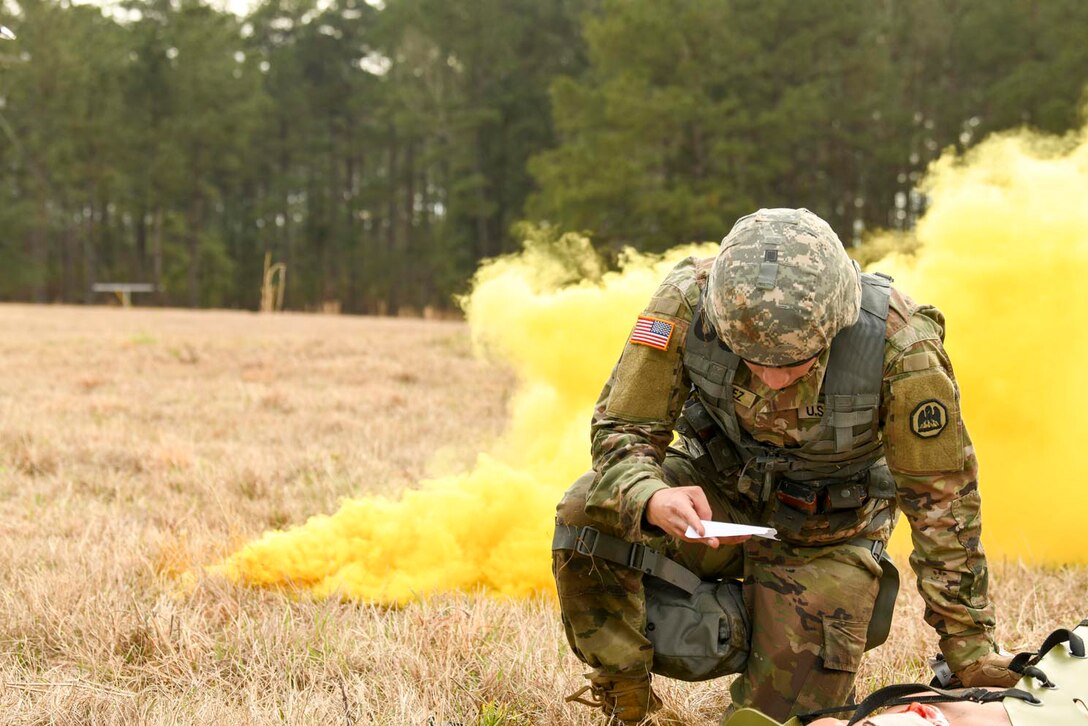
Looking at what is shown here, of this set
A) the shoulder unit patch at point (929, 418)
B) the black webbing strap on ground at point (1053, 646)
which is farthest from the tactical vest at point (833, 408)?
the black webbing strap on ground at point (1053, 646)

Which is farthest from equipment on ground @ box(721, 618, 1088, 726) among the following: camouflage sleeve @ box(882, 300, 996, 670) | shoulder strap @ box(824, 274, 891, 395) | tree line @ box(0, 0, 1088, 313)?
tree line @ box(0, 0, 1088, 313)

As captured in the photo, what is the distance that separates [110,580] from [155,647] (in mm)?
607

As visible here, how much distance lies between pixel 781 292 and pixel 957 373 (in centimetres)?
250

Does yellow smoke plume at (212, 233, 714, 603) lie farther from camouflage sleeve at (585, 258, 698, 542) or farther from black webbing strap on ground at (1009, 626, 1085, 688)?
black webbing strap on ground at (1009, 626, 1085, 688)

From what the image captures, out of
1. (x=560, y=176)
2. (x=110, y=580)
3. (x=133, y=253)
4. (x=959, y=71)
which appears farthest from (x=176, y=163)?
(x=110, y=580)

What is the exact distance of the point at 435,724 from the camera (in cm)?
259

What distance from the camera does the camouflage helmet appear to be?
2402 millimetres

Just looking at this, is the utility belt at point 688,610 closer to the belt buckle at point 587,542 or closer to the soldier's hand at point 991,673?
the belt buckle at point 587,542

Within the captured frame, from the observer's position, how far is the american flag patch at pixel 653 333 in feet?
8.73

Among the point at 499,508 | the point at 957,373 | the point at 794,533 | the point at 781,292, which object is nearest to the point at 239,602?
the point at 499,508

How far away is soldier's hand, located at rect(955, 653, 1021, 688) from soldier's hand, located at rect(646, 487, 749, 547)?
0.62 m

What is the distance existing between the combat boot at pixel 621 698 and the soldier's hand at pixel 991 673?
749 mm

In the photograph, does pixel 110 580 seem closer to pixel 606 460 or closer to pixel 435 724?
pixel 435 724

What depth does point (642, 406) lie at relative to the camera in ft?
8.76
